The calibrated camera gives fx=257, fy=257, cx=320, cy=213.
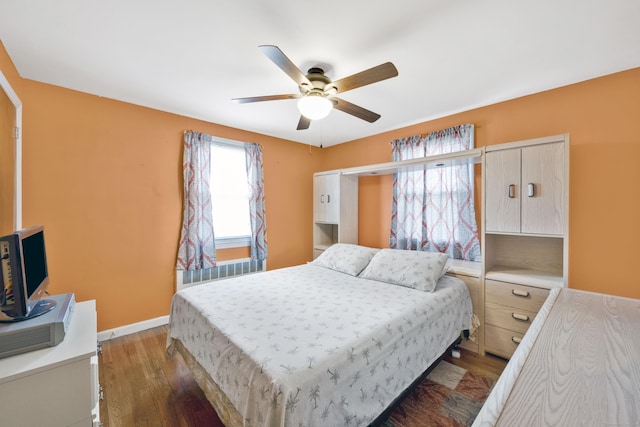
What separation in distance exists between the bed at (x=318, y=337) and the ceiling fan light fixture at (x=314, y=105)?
1.43 meters

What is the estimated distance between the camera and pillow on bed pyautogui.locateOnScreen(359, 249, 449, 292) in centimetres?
229

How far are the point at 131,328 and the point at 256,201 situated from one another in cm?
196

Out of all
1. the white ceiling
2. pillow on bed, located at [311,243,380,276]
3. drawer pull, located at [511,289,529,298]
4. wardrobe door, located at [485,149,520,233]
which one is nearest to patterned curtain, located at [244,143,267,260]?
pillow on bed, located at [311,243,380,276]


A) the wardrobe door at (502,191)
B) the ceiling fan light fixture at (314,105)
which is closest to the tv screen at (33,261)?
the ceiling fan light fixture at (314,105)

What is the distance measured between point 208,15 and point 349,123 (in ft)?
6.78

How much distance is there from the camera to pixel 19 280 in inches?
44.6

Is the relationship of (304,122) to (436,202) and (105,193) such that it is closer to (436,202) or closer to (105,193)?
(436,202)

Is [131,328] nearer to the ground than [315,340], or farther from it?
nearer to the ground

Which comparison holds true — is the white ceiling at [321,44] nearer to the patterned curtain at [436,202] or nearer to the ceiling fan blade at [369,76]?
the ceiling fan blade at [369,76]

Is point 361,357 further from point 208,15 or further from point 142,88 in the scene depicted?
point 142,88

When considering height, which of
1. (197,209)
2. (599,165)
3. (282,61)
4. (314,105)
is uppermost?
(282,61)

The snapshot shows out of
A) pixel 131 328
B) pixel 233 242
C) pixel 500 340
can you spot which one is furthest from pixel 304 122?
pixel 131 328

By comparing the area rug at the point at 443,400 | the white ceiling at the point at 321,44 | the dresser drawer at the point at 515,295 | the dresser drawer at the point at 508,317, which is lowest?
the area rug at the point at 443,400

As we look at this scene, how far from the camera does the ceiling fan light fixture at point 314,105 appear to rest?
1.82 metres
